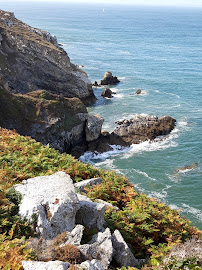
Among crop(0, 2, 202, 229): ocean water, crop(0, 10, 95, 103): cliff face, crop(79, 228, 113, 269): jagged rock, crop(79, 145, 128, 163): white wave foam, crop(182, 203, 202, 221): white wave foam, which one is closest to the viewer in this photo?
crop(79, 228, 113, 269): jagged rock

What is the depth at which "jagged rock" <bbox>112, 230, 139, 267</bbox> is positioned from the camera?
9.58 m

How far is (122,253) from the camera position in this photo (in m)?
9.63

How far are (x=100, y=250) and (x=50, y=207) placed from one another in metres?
2.10

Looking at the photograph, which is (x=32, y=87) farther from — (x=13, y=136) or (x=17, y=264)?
(x=17, y=264)

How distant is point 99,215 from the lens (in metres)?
10.7

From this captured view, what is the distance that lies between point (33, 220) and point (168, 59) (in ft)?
313

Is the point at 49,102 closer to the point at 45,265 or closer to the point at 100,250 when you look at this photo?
the point at 100,250

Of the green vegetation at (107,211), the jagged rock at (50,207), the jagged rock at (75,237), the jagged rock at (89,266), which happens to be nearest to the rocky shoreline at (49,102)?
the green vegetation at (107,211)

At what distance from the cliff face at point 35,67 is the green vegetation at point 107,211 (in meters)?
39.2

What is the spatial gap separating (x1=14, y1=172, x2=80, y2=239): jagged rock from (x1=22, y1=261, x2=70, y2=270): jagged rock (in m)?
1.74

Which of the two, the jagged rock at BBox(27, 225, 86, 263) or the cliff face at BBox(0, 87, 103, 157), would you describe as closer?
the jagged rock at BBox(27, 225, 86, 263)

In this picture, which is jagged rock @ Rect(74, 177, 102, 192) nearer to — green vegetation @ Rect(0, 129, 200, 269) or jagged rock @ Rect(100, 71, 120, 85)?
green vegetation @ Rect(0, 129, 200, 269)

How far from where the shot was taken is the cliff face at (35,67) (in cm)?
5475

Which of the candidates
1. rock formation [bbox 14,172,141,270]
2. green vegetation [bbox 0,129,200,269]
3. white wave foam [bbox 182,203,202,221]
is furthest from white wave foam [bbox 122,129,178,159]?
rock formation [bbox 14,172,141,270]
